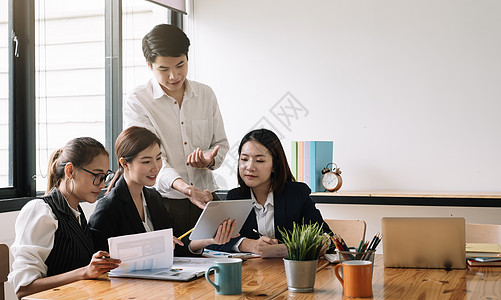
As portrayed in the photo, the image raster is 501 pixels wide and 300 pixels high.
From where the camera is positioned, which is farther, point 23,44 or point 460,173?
point 460,173

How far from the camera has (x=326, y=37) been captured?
4078 mm

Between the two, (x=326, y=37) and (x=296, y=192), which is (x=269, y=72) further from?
(x=296, y=192)

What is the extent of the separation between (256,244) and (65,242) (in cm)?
76

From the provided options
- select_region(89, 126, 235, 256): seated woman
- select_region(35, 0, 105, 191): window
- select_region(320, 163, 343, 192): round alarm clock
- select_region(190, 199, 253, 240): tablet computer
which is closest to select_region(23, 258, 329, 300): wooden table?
select_region(190, 199, 253, 240): tablet computer

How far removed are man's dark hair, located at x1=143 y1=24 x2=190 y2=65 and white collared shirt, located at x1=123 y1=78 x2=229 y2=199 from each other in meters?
0.18

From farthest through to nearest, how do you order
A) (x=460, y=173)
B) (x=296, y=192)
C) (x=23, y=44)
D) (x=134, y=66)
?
(x=134, y=66) < (x=460, y=173) < (x=23, y=44) < (x=296, y=192)

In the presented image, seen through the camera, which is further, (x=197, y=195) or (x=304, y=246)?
(x=197, y=195)

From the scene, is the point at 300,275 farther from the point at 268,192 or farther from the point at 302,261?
the point at 268,192

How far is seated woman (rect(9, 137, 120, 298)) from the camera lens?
179cm

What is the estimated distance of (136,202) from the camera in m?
2.34

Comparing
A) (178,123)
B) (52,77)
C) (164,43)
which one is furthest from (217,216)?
(52,77)

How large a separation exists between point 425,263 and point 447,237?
0.12m

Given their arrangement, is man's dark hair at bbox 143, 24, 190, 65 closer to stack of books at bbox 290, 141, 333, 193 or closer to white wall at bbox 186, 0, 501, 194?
stack of books at bbox 290, 141, 333, 193

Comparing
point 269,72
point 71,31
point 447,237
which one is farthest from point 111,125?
point 447,237
